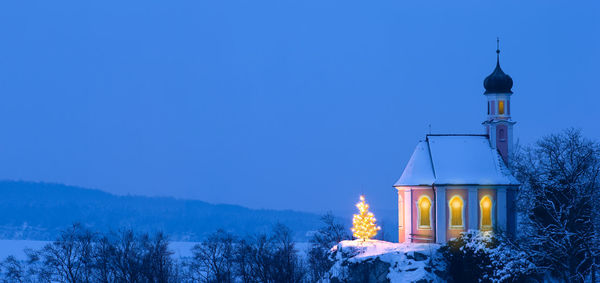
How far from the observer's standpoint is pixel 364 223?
189ft

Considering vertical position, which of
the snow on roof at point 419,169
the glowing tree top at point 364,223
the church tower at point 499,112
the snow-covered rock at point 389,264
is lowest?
the snow-covered rock at point 389,264

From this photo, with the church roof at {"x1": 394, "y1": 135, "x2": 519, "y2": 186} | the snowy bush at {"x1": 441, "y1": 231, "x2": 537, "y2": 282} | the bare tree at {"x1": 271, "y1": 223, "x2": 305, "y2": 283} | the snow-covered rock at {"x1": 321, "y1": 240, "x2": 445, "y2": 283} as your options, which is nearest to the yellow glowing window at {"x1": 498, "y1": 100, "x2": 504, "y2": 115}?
the church roof at {"x1": 394, "y1": 135, "x2": 519, "y2": 186}

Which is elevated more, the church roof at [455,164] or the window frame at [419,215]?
the church roof at [455,164]

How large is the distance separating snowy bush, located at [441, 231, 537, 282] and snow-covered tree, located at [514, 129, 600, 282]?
179cm

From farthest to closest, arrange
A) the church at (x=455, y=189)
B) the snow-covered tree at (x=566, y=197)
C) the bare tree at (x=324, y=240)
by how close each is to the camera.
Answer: the bare tree at (x=324, y=240) < the church at (x=455, y=189) < the snow-covered tree at (x=566, y=197)

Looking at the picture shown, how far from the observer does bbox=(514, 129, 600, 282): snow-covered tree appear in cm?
4709

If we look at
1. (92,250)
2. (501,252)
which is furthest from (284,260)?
(501,252)

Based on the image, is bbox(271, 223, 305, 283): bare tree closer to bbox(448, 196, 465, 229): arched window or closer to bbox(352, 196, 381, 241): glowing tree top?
bbox(352, 196, 381, 241): glowing tree top

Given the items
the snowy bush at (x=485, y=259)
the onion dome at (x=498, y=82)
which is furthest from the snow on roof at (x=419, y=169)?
the onion dome at (x=498, y=82)

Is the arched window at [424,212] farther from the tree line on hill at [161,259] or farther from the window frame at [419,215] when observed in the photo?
the tree line on hill at [161,259]

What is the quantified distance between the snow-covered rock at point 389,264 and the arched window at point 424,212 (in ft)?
6.82

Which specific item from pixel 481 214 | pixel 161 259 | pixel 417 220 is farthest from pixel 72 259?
pixel 481 214

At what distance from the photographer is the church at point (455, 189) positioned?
185 feet

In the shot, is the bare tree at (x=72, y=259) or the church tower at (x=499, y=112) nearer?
the church tower at (x=499, y=112)
